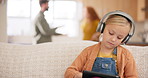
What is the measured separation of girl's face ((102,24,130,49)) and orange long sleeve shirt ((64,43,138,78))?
3.0 inches

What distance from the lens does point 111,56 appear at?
1208 millimetres

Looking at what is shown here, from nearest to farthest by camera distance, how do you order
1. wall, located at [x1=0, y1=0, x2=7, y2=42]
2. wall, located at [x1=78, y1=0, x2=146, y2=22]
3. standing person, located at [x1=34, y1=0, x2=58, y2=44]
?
standing person, located at [x1=34, y1=0, x2=58, y2=44] → wall, located at [x1=0, y1=0, x2=7, y2=42] → wall, located at [x1=78, y1=0, x2=146, y2=22]

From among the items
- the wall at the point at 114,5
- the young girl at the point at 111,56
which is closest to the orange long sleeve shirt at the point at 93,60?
the young girl at the point at 111,56

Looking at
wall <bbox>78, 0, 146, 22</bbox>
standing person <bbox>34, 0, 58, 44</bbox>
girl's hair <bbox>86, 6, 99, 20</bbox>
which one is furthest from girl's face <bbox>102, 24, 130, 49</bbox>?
wall <bbox>78, 0, 146, 22</bbox>

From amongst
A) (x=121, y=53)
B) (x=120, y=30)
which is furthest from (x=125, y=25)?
(x=121, y=53)

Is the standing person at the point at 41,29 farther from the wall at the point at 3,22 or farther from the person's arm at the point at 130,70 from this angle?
the person's arm at the point at 130,70

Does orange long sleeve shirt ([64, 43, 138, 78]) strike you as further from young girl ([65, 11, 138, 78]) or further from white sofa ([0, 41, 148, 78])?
white sofa ([0, 41, 148, 78])

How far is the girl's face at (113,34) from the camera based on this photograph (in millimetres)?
1136

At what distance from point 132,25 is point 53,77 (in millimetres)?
531

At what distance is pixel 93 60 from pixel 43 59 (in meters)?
0.36

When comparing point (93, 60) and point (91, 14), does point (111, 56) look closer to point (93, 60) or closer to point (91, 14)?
point (93, 60)

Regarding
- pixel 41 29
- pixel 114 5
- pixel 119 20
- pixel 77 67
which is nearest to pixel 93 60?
pixel 77 67

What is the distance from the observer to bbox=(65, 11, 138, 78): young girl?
1146 millimetres

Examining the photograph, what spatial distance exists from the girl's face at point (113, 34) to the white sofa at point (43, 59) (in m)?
0.29
